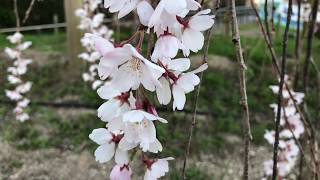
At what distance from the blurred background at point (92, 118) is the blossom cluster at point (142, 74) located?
164cm

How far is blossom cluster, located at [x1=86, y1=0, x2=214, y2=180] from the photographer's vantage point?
0.58 metres

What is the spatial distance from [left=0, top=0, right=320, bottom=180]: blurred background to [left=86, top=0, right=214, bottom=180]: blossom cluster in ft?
5.37

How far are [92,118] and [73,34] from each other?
95 centimetres

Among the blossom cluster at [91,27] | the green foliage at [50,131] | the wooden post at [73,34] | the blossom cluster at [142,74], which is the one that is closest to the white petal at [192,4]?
the blossom cluster at [142,74]

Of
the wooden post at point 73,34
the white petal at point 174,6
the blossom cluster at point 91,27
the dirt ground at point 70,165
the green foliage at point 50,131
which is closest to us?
the white petal at point 174,6

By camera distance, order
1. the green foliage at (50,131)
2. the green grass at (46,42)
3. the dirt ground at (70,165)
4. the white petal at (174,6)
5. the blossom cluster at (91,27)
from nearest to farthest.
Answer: the white petal at (174,6) → the dirt ground at (70,165) → the green foliage at (50,131) → the blossom cluster at (91,27) → the green grass at (46,42)

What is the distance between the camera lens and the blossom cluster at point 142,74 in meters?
0.58

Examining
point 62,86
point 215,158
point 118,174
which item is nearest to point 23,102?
point 62,86

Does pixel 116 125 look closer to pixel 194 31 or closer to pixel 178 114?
pixel 194 31

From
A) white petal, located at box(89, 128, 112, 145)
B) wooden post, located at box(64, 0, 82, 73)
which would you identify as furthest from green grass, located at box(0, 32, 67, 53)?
white petal, located at box(89, 128, 112, 145)

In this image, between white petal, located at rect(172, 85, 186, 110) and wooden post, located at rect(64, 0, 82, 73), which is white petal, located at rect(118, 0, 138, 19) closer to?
white petal, located at rect(172, 85, 186, 110)

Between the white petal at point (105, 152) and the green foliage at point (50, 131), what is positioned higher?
the white petal at point (105, 152)

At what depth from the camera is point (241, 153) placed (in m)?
3.26

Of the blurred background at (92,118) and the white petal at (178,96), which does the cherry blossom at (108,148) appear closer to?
the white petal at (178,96)
